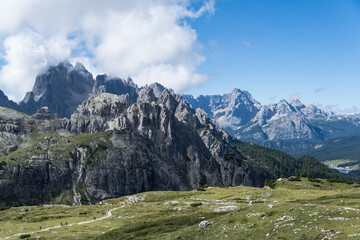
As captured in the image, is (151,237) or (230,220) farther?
(151,237)

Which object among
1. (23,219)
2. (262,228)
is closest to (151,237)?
(262,228)

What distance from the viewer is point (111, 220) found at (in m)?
88.9

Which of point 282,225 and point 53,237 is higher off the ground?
point 282,225

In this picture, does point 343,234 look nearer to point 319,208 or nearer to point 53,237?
point 319,208

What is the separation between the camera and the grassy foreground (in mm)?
39656

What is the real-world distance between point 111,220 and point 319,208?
6504 centimetres

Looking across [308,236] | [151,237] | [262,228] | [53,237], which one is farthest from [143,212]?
[308,236]

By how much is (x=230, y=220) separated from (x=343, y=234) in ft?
65.2

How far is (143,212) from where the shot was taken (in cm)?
9575

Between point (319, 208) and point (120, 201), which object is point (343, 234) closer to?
point (319, 208)

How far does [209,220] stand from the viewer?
194 feet

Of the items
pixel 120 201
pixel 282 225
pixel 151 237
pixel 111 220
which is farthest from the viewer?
pixel 120 201

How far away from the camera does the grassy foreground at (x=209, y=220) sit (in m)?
39.7

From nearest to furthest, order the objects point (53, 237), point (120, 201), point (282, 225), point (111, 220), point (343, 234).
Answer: point (343, 234) < point (282, 225) < point (53, 237) < point (111, 220) < point (120, 201)
